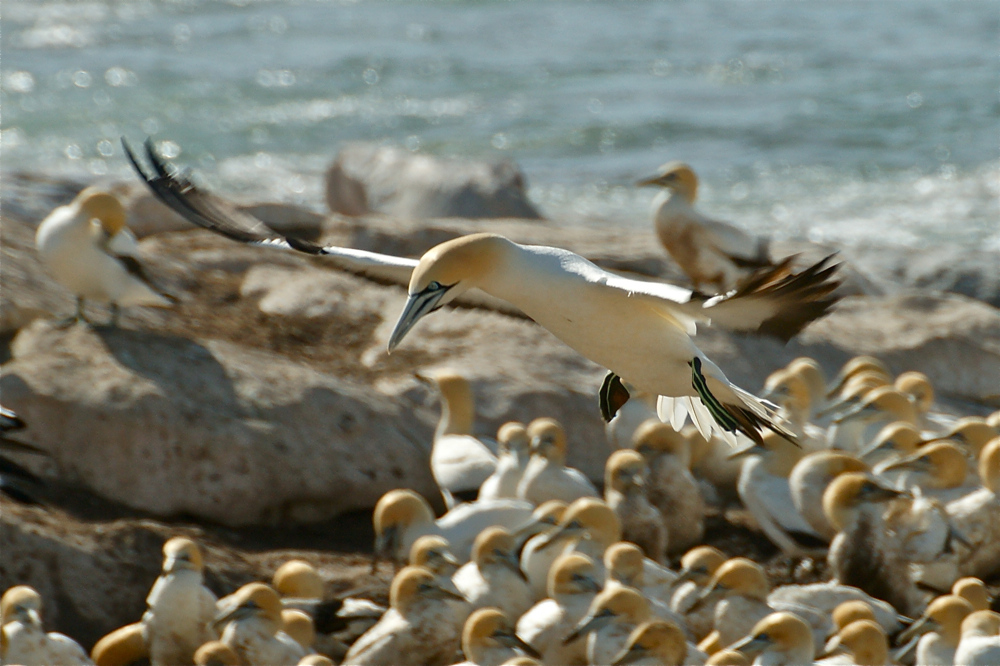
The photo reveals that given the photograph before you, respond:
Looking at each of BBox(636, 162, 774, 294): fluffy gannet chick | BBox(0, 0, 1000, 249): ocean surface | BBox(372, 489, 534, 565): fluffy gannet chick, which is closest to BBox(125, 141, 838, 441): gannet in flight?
BBox(372, 489, 534, 565): fluffy gannet chick

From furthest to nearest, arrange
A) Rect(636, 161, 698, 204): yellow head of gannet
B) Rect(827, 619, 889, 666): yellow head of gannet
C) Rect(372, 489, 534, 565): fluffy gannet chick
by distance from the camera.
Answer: Rect(636, 161, 698, 204): yellow head of gannet < Rect(372, 489, 534, 565): fluffy gannet chick < Rect(827, 619, 889, 666): yellow head of gannet

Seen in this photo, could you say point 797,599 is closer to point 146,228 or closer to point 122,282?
point 122,282

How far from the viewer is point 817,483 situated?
20.0ft

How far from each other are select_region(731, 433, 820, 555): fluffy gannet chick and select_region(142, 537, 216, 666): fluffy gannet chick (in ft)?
8.87

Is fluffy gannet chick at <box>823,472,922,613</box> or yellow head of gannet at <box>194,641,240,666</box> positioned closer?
yellow head of gannet at <box>194,641,240,666</box>

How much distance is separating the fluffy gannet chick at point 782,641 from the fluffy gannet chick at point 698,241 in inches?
169

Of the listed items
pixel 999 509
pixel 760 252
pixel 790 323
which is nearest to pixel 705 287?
pixel 760 252

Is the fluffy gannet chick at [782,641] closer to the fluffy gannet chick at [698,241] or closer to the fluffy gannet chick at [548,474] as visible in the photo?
the fluffy gannet chick at [548,474]

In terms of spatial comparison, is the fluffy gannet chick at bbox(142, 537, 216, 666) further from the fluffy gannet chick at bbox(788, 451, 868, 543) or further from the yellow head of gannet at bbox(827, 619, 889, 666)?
the fluffy gannet chick at bbox(788, 451, 868, 543)

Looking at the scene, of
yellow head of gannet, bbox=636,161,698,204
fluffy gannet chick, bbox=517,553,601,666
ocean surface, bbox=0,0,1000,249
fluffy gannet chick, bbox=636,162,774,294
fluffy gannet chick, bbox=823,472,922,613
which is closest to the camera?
fluffy gannet chick, bbox=517,553,601,666

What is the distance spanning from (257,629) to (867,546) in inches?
104

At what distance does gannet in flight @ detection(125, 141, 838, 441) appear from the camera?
3271 millimetres

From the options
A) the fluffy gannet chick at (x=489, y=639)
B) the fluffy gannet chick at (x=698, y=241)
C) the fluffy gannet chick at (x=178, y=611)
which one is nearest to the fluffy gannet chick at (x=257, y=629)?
the fluffy gannet chick at (x=178, y=611)

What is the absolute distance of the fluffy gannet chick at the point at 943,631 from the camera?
16.0 ft
